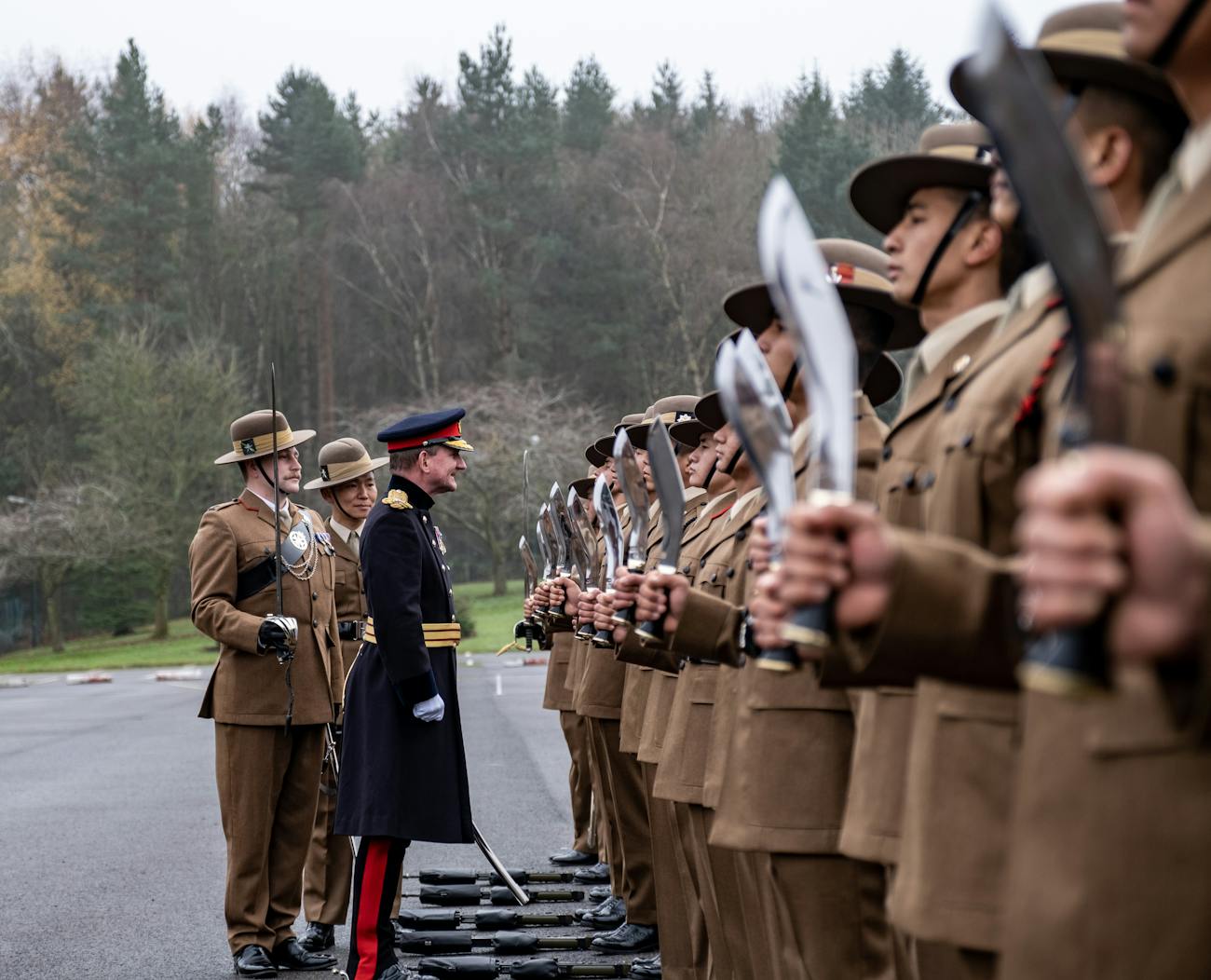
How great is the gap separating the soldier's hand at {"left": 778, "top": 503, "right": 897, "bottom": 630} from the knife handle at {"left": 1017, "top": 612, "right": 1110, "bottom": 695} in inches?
13.9

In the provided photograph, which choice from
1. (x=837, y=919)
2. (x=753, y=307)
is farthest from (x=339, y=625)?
(x=837, y=919)

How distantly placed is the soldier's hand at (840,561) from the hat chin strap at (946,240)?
5.19 ft

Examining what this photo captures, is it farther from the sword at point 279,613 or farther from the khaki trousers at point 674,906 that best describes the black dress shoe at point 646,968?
the sword at point 279,613

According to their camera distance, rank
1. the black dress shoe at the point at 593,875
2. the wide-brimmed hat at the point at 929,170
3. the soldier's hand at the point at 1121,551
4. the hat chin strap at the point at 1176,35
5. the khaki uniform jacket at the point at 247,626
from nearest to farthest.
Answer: the soldier's hand at the point at 1121,551 < the hat chin strap at the point at 1176,35 < the wide-brimmed hat at the point at 929,170 < the khaki uniform jacket at the point at 247,626 < the black dress shoe at the point at 593,875

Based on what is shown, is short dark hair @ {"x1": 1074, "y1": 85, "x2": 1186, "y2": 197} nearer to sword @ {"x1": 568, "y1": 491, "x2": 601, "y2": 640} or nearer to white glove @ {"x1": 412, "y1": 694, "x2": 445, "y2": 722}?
white glove @ {"x1": 412, "y1": 694, "x2": 445, "y2": 722}

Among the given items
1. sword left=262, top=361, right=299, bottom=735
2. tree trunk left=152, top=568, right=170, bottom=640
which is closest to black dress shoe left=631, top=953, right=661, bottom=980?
sword left=262, top=361, right=299, bottom=735

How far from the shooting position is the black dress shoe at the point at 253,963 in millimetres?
7020

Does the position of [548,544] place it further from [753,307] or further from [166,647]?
[166,647]

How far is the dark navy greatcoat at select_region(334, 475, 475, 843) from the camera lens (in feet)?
21.6

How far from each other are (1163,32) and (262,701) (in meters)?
6.12

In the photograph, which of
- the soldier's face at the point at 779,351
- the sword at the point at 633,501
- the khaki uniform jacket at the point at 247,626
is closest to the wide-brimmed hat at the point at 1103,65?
the sword at the point at 633,501

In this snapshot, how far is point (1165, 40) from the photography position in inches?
83.1

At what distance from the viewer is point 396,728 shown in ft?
22.0

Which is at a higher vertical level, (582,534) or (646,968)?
(582,534)
